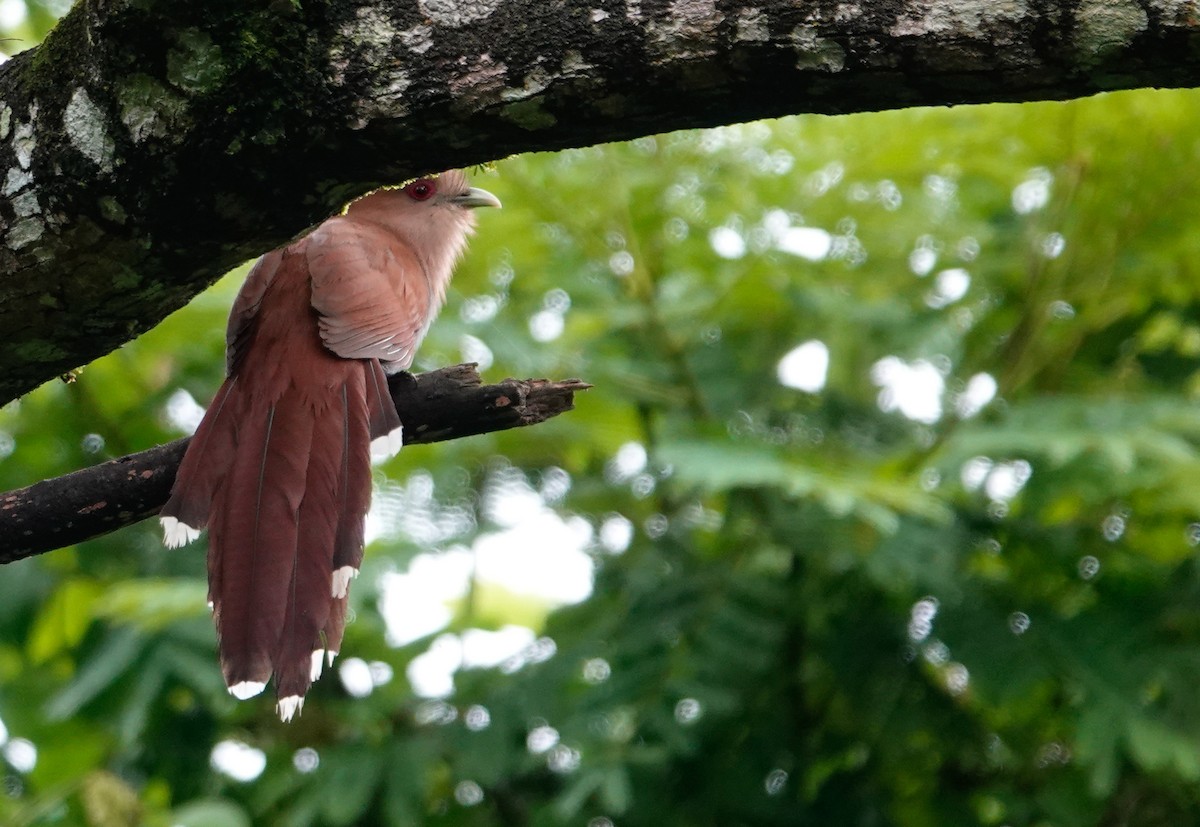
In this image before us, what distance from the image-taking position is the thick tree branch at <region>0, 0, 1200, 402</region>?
1767mm

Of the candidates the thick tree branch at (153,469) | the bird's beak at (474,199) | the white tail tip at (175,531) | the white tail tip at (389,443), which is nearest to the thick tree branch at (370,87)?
the thick tree branch at (153,469)

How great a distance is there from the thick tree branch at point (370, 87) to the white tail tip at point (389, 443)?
3.10 feet

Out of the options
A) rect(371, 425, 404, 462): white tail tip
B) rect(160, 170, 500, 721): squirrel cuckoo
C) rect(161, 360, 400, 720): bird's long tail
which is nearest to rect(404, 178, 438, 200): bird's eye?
rect(160, 170, 500, 721): squirrel cuckoo

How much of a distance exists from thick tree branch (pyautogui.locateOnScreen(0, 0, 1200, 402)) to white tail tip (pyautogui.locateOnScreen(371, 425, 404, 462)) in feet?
3.10

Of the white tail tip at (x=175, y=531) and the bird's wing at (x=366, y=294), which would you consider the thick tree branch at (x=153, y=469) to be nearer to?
the white tail tip at (x=175, y=531)

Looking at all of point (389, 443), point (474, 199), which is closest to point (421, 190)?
point (474, 199)

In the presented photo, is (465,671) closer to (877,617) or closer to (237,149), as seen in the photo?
(877,617)

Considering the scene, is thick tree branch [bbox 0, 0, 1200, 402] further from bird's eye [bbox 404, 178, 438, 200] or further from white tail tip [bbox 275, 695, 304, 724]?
bird's eye [bbox 404, 178, 438, 200]

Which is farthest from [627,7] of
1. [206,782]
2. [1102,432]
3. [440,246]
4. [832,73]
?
[206,782]

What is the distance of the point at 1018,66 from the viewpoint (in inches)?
69.4

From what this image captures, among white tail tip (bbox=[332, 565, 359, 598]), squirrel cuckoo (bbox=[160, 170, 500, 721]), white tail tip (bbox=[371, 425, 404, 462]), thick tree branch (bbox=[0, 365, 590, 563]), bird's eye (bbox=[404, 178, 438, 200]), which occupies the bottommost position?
bird's eye (bbox=[404, 178, 438, 200])

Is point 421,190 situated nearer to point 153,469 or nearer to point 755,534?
point 755,534

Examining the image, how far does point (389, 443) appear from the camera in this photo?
10.0 feet

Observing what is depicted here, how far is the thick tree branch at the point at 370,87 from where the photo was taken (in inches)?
69.6
